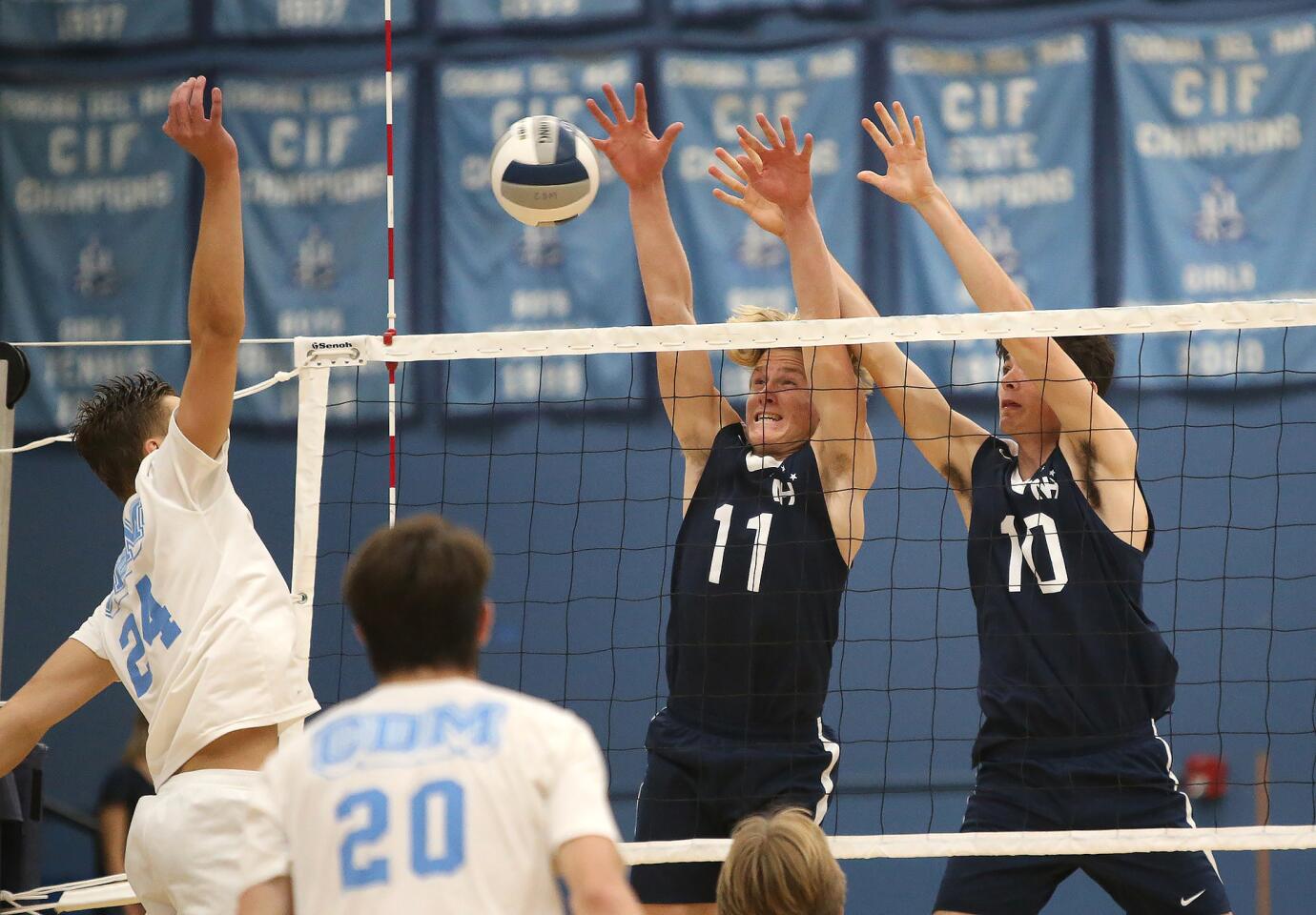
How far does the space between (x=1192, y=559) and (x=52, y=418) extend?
6283 mm

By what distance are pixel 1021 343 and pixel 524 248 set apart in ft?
15.4

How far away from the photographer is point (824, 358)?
4.61 m

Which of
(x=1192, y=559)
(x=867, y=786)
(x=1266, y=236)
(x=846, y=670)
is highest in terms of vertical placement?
(x=1266, y=236)

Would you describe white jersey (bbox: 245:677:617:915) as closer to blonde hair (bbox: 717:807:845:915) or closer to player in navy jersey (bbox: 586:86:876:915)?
blonde hair (bbox: 717:807:845:915)

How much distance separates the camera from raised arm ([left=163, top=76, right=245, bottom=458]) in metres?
3.35

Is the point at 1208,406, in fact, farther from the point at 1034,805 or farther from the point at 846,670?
the point at 1034,805

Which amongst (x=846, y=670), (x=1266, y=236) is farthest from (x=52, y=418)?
(x=1266, y=236)

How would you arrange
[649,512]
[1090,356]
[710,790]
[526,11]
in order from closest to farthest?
[710,790], [1090,356], [649,512], [526,11]

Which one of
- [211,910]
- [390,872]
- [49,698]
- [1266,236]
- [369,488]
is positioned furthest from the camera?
[369,488]

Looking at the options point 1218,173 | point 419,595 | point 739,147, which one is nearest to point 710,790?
point 419,595

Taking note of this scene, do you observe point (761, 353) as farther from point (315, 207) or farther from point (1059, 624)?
point (315, 207)

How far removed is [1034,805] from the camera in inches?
163

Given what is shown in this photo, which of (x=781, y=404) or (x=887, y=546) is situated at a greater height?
(x=781, y=404)

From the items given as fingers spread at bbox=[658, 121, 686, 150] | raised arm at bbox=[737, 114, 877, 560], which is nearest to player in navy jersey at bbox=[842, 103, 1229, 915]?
raised arm at bbox=[737, 114, 877, 560]
